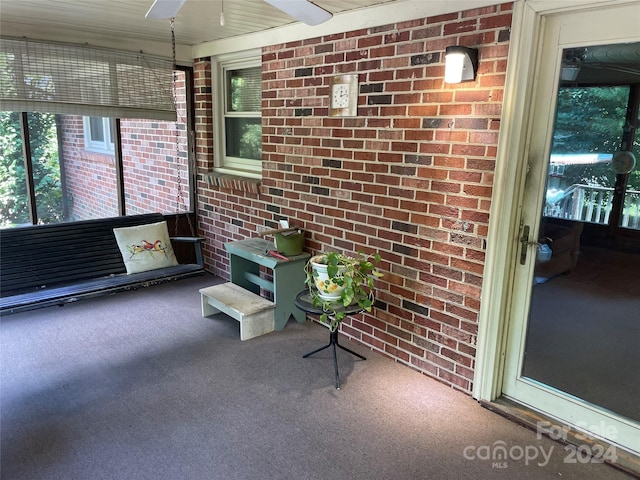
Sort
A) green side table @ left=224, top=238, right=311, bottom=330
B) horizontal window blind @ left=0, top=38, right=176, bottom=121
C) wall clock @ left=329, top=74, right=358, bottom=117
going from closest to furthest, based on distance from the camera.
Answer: wall clock @ left=329, top=74, right=358, bottom=117 → green side table @ left=224, top=238, right=311, bottom=330 → horizontal window blind @ left=0, top=38, right=176, bottom=121

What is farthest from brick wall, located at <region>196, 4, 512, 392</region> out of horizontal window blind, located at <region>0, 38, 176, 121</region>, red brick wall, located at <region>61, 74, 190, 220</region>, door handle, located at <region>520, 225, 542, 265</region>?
red brick wall, located at <region>61, 74, 190, 220</region>

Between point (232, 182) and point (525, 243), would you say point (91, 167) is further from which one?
point (525, 243)

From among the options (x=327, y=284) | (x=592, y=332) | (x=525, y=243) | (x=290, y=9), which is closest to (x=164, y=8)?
(x=290, y=9)

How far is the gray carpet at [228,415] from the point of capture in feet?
6.82

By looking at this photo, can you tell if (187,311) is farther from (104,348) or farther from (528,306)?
(528,306)

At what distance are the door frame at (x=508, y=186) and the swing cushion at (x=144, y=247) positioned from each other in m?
2.76

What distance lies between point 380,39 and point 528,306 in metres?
1.79

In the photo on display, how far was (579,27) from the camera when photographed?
2.12 metres

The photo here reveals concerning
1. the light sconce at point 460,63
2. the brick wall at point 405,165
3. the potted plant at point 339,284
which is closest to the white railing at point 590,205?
the brick wall at point 405,165

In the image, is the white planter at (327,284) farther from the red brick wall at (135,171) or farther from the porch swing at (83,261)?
the red brick wall at (135,171)

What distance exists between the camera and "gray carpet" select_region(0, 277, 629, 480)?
2.08m

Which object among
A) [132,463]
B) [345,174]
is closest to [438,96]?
[345,174]

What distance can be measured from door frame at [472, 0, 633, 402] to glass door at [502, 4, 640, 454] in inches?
1.8

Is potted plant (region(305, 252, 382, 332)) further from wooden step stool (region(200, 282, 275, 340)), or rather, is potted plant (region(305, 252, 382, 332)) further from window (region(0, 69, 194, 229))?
window (region(0, 69, 194, 229))
